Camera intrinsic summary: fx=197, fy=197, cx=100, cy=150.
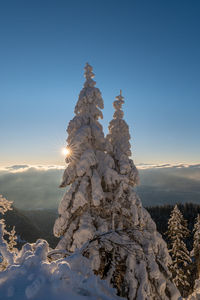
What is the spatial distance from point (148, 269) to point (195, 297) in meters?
9.05

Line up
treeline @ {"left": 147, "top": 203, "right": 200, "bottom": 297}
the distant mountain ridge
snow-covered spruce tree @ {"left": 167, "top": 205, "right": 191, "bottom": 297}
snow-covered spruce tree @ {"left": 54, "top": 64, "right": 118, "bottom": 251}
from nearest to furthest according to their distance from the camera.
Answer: snow-covered spruce tree @ {"left": 54, "top": 64, "right": 118, "bottom": 251}
treeline @ {"left": 147, "top": 203, "right": 200, "bottom": 297}
snow-covered spruce tree @ {"left": 167, "top": 205, "right": 191, "bottom": 297}
the distant mountain ridge

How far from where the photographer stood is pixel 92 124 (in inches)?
557

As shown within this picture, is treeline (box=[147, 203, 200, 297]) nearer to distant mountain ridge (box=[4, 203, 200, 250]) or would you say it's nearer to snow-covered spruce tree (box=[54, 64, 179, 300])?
snow-covered spruce tree (box=[54, 64, 179, 300])

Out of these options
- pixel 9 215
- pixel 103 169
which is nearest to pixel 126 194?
pixel 103 169

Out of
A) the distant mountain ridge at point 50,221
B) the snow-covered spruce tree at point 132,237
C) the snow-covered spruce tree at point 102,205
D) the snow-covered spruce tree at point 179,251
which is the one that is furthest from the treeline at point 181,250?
the distant mountain ridge at point 50,221

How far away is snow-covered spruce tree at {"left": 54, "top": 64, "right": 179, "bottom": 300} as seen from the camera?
11.1m

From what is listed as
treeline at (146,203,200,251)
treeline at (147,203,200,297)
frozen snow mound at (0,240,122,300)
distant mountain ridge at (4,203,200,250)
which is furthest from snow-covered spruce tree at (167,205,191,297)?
treeline at (146,203,200,251)

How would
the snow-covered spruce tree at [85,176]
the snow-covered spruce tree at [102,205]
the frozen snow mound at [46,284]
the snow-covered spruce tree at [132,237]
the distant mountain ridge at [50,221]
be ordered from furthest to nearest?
the distant mountain ridge at [50,221] → the snow-covered spruce tree at [85,176] → the snow-covered spruce tree at [102,205] → the snow-covered spruce tree at [132,237] → the frozen snow mound at [46,284]

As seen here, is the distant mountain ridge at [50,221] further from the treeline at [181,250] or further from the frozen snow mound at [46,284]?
the frozen snow mound at [46,284]

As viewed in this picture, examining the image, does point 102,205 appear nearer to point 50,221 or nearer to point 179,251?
point 179,251

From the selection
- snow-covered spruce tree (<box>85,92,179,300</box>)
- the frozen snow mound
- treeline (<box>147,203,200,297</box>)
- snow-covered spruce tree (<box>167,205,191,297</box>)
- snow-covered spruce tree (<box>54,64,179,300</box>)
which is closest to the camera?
the frozen snow mound

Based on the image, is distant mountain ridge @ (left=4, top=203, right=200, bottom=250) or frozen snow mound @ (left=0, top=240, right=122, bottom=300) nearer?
frozen snow mound @ (left=0, top=240, right=122, bottom=300)

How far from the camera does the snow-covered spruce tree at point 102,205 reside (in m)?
11.1

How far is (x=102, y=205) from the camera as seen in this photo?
40.8 ft
